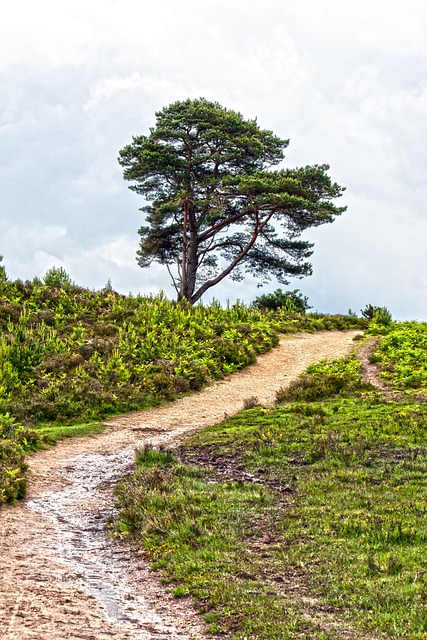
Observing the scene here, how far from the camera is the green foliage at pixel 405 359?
21469mm

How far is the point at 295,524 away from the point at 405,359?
1669 cm

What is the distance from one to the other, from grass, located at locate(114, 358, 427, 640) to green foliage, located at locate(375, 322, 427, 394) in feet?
17.0

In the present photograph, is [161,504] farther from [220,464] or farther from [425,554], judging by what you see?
[425,554]

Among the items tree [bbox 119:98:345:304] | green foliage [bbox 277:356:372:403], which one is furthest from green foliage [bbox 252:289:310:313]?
green foliage [bbox 277:356:372:403]

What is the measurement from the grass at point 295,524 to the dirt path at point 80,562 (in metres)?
0.37

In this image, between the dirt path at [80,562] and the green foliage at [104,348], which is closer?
the dirt path at [80,562]

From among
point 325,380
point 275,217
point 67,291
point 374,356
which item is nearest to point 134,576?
point 325,380

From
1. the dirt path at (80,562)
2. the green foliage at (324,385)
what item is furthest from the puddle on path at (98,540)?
the green foliage at (324,385)

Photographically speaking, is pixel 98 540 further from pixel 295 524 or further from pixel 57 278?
pixel 57 278

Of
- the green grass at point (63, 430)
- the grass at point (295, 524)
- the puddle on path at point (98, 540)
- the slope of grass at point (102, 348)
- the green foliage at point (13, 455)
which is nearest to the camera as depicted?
the grass at point (295, 524)

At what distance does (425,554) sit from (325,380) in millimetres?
14295

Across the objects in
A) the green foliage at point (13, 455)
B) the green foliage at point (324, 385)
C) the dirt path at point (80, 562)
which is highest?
the green foliage at point (324, 385)

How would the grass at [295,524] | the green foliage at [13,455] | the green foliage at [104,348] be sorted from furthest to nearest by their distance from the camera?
1. the green foliage at [104,348]
2. the green foliage at [13,455]
3. the grass at [295,524]

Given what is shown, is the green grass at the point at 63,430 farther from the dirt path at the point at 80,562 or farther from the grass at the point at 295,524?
the grass at the point at 295,524
